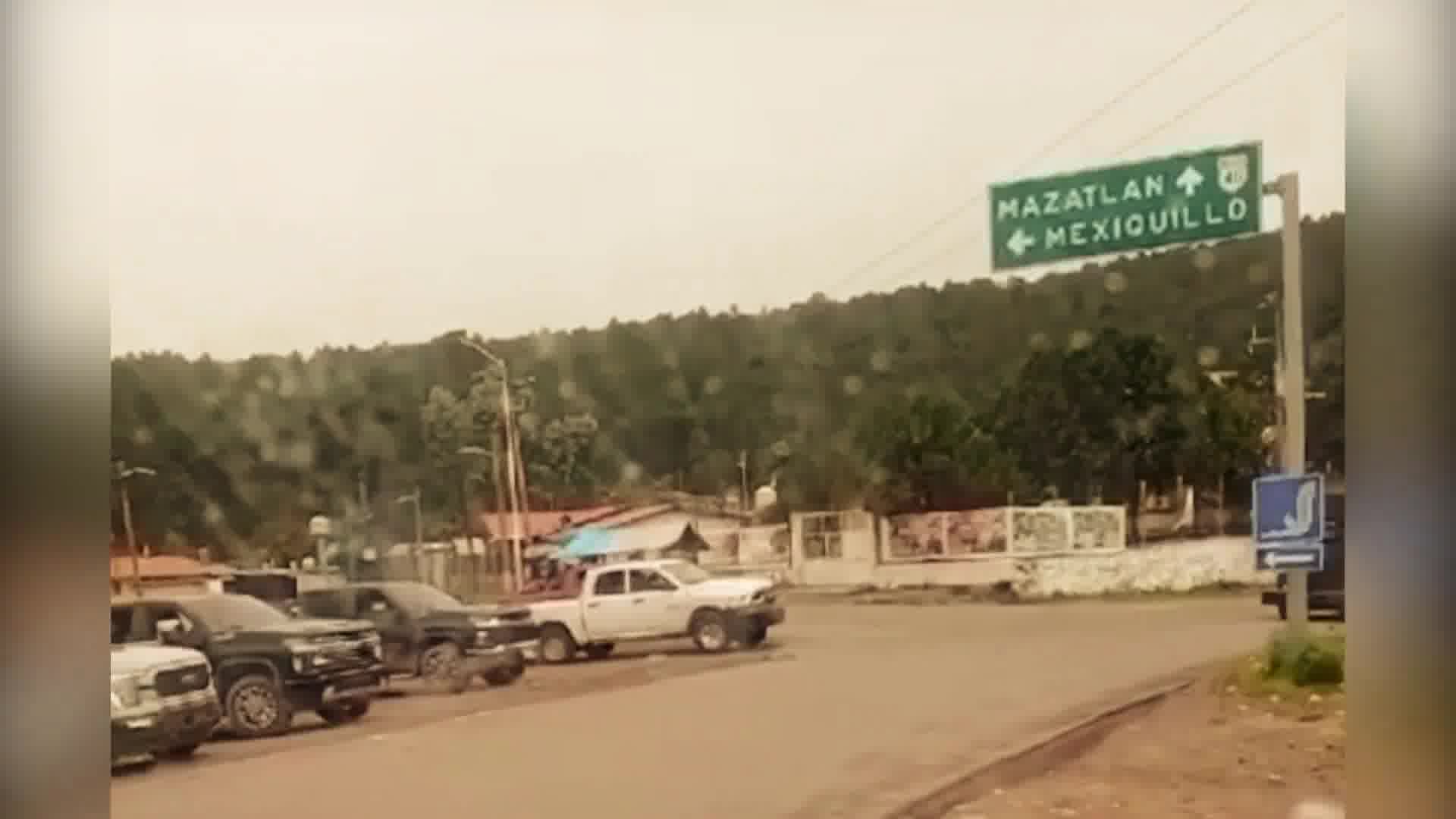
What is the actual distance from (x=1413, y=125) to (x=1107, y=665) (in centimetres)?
94

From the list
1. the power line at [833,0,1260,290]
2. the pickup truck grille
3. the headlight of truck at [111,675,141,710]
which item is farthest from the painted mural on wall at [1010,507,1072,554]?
the headlight of truck at [111,675,141,710]

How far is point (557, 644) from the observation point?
6.95 ft

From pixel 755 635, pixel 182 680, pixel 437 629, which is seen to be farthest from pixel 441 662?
pixel 755 635

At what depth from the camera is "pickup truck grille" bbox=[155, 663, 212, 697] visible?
2.10 meters

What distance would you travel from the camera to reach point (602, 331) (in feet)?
6.94

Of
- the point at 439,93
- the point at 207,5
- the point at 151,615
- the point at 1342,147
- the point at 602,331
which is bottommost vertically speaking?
the point at 151,615

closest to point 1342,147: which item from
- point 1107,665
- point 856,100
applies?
point 856,100

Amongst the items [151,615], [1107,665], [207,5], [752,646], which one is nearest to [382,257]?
[207,5]

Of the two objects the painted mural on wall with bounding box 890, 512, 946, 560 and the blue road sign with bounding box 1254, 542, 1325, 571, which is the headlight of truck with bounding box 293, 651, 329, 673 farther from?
the blue road sign with bounding box 1254, 542, 1325, 571

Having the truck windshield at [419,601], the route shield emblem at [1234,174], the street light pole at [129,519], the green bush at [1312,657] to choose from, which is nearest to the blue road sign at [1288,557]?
the green bush at [1312,657]

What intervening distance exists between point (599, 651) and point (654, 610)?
4.6 inches

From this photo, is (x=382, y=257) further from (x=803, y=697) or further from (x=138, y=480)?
(x=803, y=697)

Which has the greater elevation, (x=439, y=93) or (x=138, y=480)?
(x=439, y=93)

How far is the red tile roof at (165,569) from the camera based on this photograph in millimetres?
2109
